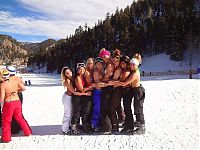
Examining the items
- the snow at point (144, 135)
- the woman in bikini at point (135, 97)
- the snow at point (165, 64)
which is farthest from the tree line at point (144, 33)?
the woman in bikini at point (135, 97)

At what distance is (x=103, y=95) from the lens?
740 centimetres

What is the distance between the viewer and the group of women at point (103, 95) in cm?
727

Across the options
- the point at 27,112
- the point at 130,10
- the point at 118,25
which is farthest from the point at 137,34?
the point at 27,112

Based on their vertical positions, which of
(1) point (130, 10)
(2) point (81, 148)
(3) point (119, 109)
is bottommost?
(2) point (81, 148)

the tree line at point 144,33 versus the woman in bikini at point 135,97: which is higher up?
the tree line at point 144,33

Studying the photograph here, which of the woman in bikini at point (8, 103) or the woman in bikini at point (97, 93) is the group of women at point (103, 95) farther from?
the woman in bikini at point (8, 103)

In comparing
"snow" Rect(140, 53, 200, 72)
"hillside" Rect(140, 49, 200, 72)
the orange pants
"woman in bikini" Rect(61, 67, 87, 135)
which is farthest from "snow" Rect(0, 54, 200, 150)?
"hillside" Rect(140, 49, 200, 72)

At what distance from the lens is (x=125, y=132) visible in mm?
7375

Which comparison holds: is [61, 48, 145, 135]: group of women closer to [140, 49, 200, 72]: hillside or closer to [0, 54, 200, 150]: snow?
[0, 54, 200, 150]: snow

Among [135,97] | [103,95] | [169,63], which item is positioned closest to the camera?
[135,97]

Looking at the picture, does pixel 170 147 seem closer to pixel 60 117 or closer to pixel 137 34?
pixel 60 117

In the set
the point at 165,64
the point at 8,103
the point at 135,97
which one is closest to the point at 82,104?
the point at 135,97

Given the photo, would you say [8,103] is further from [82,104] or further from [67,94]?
[82,104]

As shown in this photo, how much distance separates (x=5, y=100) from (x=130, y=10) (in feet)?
301
